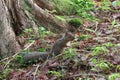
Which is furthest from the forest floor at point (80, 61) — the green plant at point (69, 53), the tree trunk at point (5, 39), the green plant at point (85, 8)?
the green plant at point (85, 8)

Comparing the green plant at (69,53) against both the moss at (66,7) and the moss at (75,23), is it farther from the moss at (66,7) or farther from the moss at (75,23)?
the moss at (66,7)

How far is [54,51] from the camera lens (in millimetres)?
4605

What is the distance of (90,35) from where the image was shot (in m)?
5.46

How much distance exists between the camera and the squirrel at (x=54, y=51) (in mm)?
4422

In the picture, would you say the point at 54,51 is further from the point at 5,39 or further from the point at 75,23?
the point at 75,23

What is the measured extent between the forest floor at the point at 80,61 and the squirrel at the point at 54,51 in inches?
3.4

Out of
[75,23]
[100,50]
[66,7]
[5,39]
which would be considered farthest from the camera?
[66,7]

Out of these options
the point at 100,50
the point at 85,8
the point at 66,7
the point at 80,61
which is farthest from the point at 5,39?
the point at 85,8

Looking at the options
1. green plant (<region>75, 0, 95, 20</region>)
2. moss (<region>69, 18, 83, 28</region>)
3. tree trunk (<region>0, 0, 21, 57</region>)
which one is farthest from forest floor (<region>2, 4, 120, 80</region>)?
green plant (<region>75, 0, 95, 20</region>)

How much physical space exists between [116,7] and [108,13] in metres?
0.35

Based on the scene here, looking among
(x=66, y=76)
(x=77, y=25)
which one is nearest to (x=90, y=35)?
(x=77, y=25)

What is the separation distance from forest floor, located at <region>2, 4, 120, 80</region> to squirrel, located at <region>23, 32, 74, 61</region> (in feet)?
0.29

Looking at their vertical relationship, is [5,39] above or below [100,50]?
above

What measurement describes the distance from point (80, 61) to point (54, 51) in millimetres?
428
